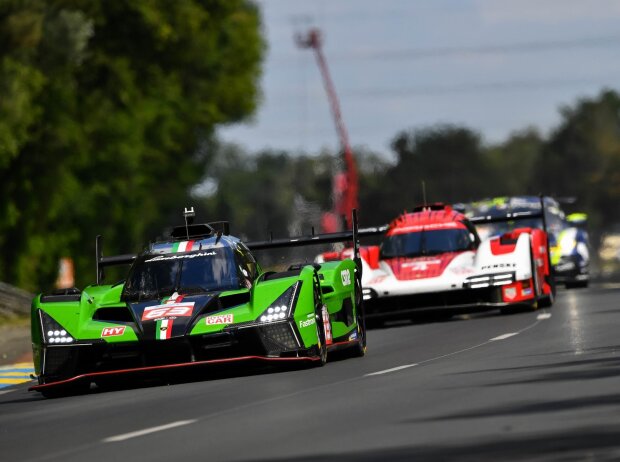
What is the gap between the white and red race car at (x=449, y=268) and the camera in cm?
2377

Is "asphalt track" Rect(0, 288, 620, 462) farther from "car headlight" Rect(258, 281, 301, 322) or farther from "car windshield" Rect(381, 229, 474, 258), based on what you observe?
"car windshield" Rect(381, 229, 474, 258)

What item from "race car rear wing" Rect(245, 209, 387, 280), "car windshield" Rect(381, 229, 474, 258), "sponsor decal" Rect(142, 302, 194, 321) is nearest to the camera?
"sponsor decal" Rect(142, 302, 194, 321)

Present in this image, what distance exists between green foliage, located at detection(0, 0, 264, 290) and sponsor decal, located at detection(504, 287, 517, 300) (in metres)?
21.5

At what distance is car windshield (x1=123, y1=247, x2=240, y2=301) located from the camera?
16219 mm

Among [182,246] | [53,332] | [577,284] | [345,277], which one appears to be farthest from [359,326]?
[577,284]

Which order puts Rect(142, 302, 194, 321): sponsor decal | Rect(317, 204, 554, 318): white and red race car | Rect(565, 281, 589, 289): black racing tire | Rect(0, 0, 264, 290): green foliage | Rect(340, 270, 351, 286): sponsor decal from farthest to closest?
1. Rect(0, 0, 264, 290): green foliage
2. Rect(565, 281, 589, 289): black racing tire
3. Rect(317, 204, 554, 318): white and red race car
4. Rect(340, 270, 351, 286): sponsor decal
5. Rect(142, 302, 194, 321): sponsor decal

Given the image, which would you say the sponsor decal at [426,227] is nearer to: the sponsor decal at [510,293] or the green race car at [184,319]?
the sponsor decal at [510,293]

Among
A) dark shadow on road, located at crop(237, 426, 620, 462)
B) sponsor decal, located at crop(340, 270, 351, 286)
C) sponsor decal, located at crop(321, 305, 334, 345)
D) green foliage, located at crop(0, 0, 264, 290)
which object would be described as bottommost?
dark shadow on road, located at crop(237, 426, 620, 462)

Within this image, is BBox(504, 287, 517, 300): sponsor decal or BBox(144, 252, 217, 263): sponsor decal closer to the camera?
BBox(144, 252, 217, 263): sponsor decal

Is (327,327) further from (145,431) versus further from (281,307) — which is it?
(145,431)

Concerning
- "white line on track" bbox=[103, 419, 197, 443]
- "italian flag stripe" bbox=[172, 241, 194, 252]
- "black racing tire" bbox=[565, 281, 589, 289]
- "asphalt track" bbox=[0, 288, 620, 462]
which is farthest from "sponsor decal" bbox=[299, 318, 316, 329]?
"black racing tire" bbox=[565, 281, 589, 289]

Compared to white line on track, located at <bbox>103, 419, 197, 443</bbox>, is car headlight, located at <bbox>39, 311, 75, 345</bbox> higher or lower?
higher

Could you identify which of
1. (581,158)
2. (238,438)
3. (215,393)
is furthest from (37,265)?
(581,158)

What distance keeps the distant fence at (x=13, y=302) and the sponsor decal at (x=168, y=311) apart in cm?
1467
